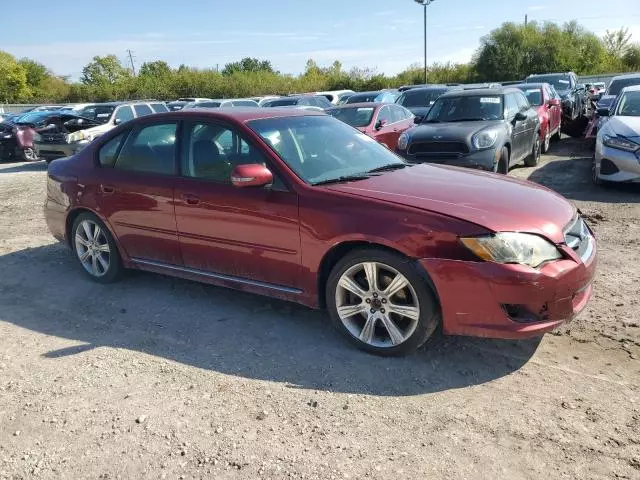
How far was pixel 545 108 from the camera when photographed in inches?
514

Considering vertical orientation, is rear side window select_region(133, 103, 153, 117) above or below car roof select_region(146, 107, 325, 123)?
below

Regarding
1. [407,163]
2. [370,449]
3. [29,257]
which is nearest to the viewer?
[370,449]

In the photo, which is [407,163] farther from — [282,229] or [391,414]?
Result: [391,414]

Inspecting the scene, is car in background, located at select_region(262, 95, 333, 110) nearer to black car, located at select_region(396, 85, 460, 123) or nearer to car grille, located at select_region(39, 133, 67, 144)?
black car, located at select_region(396, 85, 460, 123)

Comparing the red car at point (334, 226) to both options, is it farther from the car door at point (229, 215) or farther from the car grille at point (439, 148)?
the car grille at point (439, 148)

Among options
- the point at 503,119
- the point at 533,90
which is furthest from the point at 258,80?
the point at 503,119

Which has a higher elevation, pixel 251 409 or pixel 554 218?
pixel 554 218

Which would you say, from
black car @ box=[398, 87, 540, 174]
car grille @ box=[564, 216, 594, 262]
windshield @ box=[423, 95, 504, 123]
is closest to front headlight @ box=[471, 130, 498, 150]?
black car @ box=[398, 87, 540, 174]

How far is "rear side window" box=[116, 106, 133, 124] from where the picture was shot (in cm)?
1587

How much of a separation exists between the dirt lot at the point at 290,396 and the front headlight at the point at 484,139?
167 inches

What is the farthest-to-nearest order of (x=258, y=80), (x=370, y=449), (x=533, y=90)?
(x=258, y=80) → (x=533, y=90) → (x=370, y=449)

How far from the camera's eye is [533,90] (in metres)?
13.9

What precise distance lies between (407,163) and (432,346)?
5.58 ft

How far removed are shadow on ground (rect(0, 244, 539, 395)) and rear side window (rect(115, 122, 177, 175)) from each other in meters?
1.17
